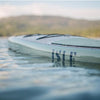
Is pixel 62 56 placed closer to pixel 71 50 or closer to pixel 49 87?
pixel 71 50

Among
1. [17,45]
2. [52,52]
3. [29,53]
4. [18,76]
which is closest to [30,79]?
[18,76]

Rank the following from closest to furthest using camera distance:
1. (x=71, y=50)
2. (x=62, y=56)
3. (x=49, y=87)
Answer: (x=49, y=87), (x=71, y=50), (x=62, y=56)

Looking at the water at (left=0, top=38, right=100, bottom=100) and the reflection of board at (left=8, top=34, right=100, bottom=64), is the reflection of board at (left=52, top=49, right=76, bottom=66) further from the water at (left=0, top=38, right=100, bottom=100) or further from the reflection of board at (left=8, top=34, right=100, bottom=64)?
the water at (left=0, top=38, right=100, bottom=100)

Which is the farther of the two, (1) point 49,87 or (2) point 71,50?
(2) point 71,50

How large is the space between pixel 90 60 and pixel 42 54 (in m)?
5.42

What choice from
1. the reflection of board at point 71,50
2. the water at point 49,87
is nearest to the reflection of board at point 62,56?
the reflection of board at point 71,50

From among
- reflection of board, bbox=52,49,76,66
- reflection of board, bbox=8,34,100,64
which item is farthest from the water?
reflection of board, bbox=52,49,76,66

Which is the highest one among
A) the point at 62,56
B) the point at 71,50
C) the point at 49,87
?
the point at 49,87

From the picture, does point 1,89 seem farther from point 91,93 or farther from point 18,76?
point 91,93

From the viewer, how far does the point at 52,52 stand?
1858 centimetres

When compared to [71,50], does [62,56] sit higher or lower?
lower

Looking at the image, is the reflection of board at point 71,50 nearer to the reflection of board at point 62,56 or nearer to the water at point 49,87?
the reflection of board at point 62,56

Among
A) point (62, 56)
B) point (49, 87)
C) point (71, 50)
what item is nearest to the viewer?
point (49, 87)

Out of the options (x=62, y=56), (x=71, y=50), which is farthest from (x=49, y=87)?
(x=62, y=56)
